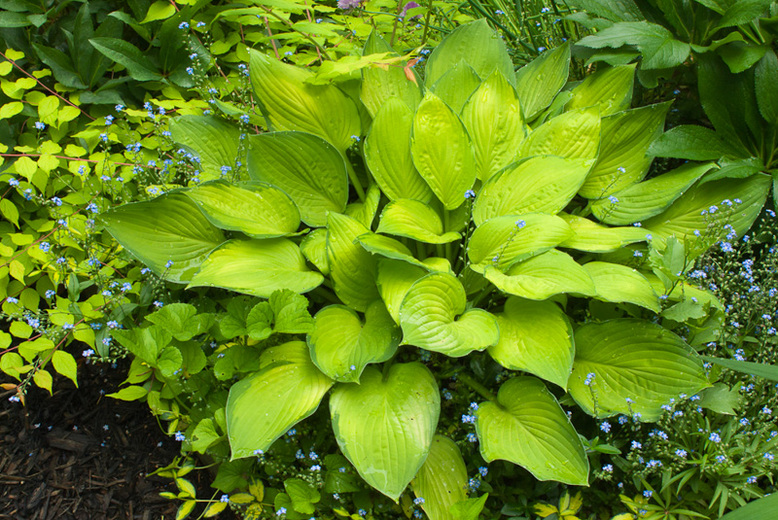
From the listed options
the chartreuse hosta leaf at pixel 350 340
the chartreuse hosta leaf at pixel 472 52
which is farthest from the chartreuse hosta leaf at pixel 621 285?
the chartreuse hosta leaf at pixel 472 52

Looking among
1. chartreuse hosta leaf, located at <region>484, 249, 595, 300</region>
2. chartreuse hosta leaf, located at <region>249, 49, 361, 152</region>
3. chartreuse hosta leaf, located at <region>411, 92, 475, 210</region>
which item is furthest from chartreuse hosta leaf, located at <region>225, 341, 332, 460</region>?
chartreuse hosta leaf, located at <region>249, 49, 361, 152</region>

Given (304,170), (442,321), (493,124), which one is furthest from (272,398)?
(493,124)

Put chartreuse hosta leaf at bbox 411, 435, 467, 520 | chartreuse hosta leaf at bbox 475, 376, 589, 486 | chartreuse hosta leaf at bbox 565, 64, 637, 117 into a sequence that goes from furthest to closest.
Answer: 1. chartreuse hosta leaf at bbox 565, 64, 637, 117
2. chartreuse hosta leaf at bbox 411, 435, 467, 520
3. chartreuse hosta leaf at bbox 475, 376, 589, 486

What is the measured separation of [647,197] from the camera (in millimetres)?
1979

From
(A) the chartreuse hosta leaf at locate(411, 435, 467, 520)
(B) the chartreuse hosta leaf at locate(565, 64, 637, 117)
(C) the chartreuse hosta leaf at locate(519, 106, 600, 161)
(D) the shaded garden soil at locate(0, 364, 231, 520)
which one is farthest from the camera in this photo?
(B) the chartreuse hosta leaf at locate(565, 64, 637, 117)

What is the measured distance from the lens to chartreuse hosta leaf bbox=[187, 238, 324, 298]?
1707 mm

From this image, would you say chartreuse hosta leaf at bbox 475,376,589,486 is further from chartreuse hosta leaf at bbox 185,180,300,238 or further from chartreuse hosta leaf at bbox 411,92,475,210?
chartreuse hosta leaf at bbox 185,180,300,238

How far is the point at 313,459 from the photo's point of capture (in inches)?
66.5

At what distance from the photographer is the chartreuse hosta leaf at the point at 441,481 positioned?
63.7 inches

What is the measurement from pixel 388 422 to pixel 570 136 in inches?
45.3

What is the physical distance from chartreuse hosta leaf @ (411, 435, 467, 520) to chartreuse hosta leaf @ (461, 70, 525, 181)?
951 mm

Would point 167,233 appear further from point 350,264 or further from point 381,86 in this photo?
point 381,86

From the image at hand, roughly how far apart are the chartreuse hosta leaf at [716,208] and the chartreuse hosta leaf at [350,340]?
986 millimetres

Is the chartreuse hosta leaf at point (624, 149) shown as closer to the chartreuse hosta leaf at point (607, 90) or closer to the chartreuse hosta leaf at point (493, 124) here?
the chartreuse hosta leaf at point (607, 90)
